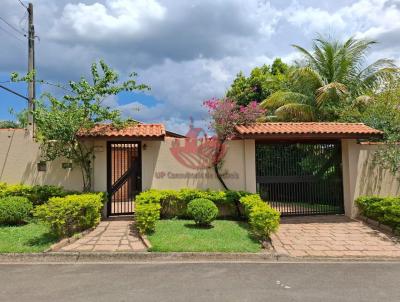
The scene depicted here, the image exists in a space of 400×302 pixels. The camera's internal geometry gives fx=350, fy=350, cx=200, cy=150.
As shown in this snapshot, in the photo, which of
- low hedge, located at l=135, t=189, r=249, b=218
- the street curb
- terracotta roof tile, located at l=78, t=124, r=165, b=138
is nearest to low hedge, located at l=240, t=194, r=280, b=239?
the street curb

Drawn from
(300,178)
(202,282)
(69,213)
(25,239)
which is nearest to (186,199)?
(69,213)

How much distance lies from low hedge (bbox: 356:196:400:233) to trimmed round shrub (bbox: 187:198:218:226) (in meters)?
4.39

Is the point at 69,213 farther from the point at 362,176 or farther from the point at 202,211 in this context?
the point at 362,176

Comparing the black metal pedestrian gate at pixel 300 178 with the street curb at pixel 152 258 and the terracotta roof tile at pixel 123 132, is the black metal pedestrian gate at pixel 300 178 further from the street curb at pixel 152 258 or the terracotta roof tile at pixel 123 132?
the street curb at pixel 152 258

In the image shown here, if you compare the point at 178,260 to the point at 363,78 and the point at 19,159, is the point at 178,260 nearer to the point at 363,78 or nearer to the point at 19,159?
the point at 19,159

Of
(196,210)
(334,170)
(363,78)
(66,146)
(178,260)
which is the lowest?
(178,260)

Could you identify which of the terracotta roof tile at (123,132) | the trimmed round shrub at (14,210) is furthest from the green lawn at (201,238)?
the trimmed round shrub at (14,210)

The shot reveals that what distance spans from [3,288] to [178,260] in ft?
9.91

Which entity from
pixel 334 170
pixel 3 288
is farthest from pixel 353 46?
pixel 3 288

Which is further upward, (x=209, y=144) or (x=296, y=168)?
(x=209, y=144)

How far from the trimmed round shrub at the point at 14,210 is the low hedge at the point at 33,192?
0.58m

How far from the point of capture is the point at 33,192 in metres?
9.55

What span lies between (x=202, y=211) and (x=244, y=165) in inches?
98.6

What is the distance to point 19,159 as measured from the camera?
10.1m
